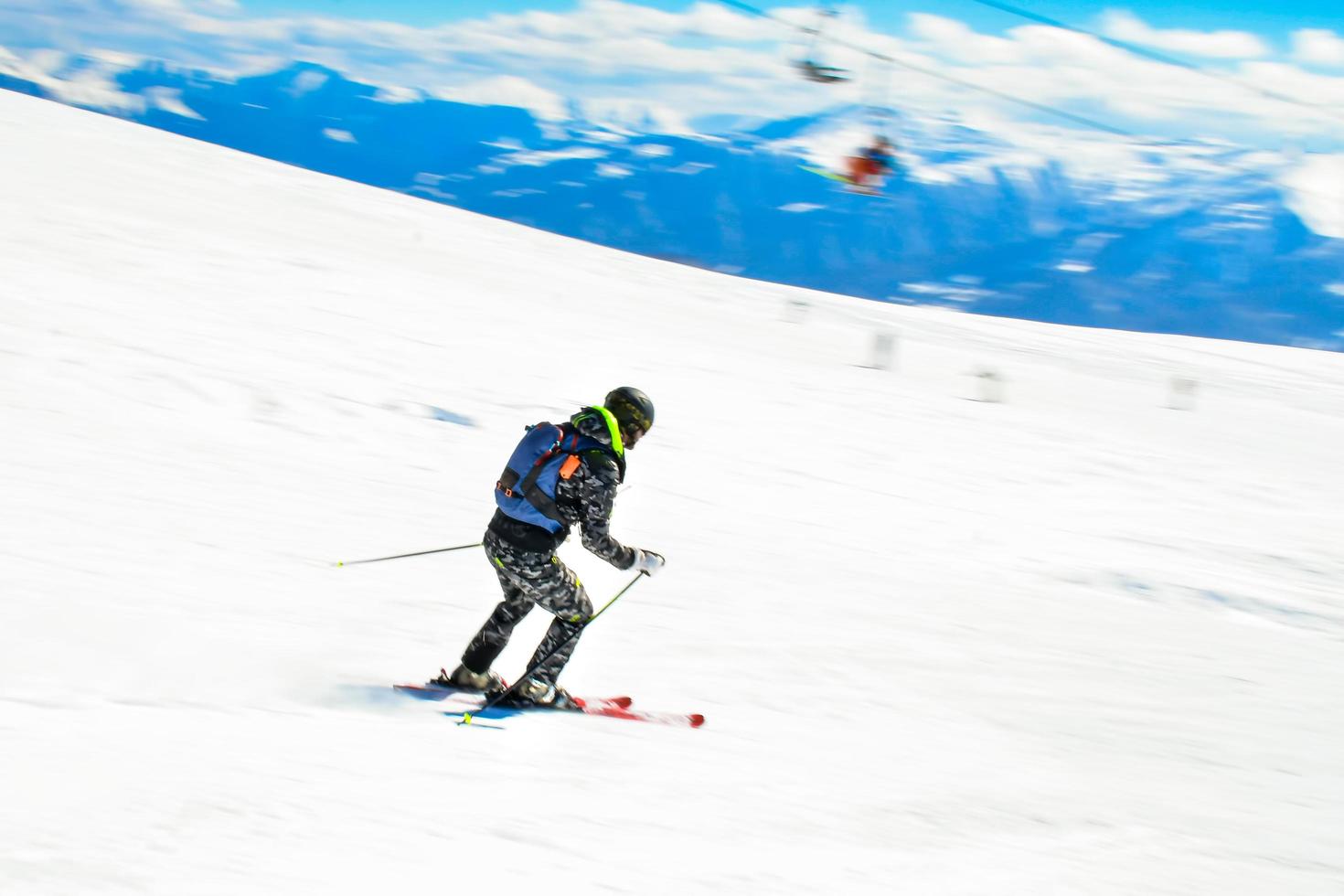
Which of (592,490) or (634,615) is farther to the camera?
(634,615)

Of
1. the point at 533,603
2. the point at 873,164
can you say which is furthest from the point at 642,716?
the point at 873,164

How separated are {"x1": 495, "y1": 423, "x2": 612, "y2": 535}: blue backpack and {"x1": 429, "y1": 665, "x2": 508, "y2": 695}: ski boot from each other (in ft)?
2.74

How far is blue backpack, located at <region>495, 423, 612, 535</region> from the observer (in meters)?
4.64

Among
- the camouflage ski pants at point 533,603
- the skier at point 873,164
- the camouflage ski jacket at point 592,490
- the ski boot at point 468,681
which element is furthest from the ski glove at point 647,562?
the skier at point 873,164

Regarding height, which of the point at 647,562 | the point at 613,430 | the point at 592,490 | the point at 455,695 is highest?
the point at 613,430

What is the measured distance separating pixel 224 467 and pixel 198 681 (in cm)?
423

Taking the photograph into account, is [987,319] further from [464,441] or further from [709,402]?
[464,441]

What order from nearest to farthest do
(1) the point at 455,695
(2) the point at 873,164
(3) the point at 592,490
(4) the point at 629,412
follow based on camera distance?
(3) the point at 592,490 → (4) the point at 629,412 → (1) the point at 455,695 → (2) the point at 873,164

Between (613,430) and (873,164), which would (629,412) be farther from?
(873,164)

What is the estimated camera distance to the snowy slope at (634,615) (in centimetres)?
365

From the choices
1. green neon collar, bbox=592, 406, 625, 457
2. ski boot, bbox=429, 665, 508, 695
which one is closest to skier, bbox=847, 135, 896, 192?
green neon collar, bbox=592, 406, 625, 457

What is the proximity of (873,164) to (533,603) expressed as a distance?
10.6 metres

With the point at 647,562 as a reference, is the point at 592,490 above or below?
above

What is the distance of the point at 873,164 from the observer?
1428 cm
